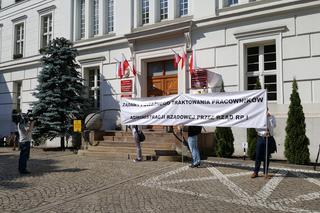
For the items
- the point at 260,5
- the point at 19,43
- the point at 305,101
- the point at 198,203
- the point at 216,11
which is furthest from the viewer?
the point at 19,43

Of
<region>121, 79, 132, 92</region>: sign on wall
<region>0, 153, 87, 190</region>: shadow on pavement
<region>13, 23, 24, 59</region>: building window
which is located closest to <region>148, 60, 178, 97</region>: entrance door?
<region>121, 79, 132, 92</region>: sign on wall

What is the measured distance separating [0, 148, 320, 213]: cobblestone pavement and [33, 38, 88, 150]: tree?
5.75 m

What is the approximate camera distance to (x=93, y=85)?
20984 mm

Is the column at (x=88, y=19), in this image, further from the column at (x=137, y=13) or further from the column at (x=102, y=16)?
the column at (x=137, y=13)

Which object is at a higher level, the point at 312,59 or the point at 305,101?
the point at 312,59

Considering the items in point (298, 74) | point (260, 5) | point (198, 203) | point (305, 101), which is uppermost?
point (260, 5)

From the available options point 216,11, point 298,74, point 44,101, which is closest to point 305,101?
point 298,74

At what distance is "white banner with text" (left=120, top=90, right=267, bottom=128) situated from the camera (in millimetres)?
10500

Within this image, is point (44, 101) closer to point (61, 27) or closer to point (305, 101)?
point (61, 27)

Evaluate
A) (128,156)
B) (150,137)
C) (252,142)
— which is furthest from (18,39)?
(252,142)

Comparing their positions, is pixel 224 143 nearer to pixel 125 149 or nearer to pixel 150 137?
pixel 150 137

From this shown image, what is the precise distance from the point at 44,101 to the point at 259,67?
10.2m

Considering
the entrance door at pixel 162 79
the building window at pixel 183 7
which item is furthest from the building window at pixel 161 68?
the building window at pixel 183 7

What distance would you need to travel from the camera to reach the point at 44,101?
18.4 meters
